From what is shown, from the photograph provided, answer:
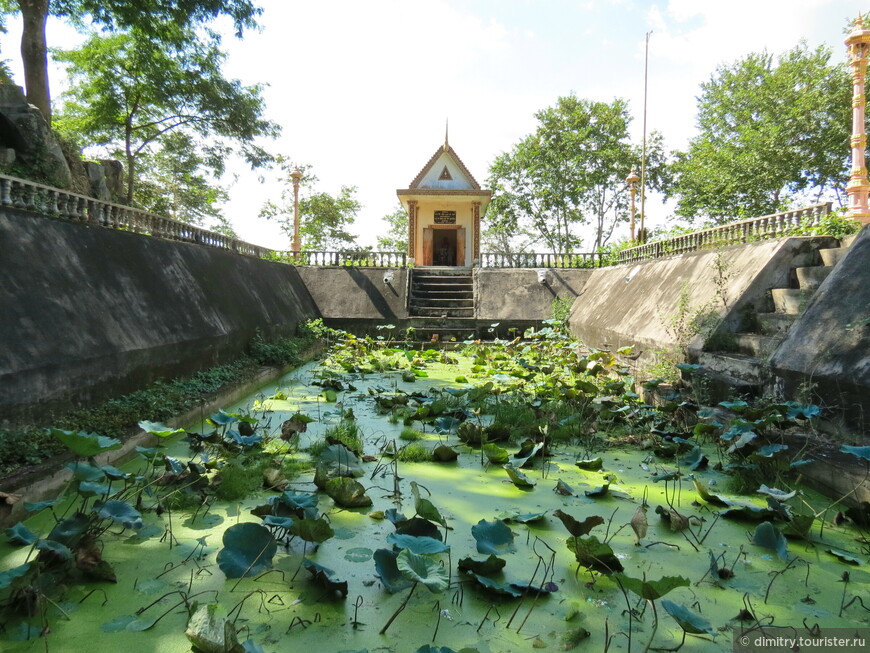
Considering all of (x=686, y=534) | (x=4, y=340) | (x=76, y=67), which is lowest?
(x=686, y=534)

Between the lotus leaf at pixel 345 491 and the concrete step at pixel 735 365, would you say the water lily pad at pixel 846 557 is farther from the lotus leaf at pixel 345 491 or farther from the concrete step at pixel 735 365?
the concrete step at pixel 735 365

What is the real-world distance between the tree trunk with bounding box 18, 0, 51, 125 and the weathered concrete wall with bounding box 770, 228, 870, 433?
13.0 meters

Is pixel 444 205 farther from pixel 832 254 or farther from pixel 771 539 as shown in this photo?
pixel 771 539

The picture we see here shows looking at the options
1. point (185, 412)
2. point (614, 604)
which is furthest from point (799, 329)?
point (185, 412)

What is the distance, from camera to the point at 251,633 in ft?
5.50

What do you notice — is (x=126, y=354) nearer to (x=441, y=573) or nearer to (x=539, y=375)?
(x=441, y=573)

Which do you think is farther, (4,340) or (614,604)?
(4,340)

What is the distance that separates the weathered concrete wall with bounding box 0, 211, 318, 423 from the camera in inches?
133

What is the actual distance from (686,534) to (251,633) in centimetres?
196

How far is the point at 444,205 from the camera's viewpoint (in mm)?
18656

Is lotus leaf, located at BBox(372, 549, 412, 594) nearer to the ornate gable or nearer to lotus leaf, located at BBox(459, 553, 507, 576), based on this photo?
lotus leaf, located at BBox(459, 553, 507, 576)

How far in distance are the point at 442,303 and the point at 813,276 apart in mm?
8542

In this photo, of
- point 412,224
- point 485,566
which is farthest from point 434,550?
point 412,224

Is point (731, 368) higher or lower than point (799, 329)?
lower
